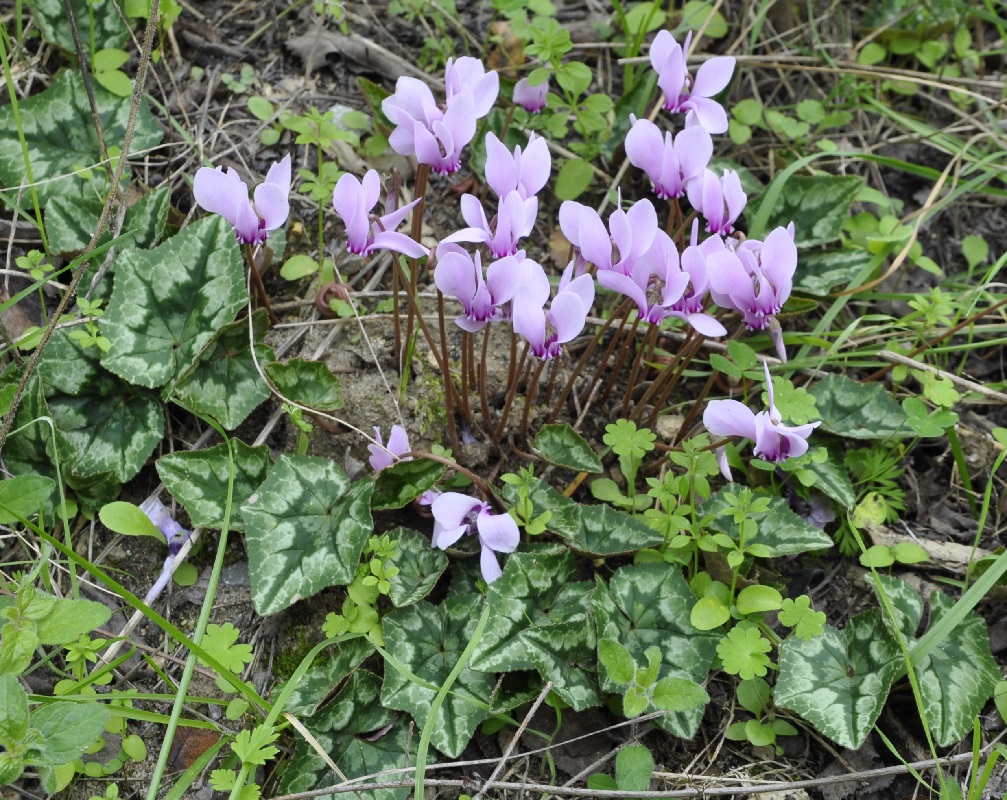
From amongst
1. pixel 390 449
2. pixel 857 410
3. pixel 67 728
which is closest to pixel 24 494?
pixel 67 728

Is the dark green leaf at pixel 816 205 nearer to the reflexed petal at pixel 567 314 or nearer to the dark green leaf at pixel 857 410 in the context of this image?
the dark green leaf at pixel 857 410

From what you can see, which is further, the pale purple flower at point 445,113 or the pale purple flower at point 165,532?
the pale purple flower at point 165,532

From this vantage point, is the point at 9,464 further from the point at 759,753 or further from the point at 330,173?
the point at 759,753

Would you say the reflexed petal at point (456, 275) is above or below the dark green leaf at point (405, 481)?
above

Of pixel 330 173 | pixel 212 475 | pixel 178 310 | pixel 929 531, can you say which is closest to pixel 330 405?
pixel 212 475

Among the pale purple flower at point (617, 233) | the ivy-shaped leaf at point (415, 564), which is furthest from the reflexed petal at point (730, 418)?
the ivy-shaped leaf at point (415, 564)

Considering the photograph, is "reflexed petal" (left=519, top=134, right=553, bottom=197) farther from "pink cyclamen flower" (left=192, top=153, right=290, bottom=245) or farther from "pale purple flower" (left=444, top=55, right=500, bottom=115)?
"pink cyclamen flower" (left=192, top=153, right=290, bottom=245)

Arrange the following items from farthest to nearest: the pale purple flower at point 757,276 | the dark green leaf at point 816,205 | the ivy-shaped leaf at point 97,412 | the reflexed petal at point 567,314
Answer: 1. the dark green leaf at point 816,205
2. the ivy-shaped leaf at point 97,412
3. the pale purple flower at point 757,276
4. the reflexed petal at point 567,314

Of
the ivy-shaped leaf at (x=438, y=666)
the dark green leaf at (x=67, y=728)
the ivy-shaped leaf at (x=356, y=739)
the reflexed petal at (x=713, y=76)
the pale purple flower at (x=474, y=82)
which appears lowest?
the ivy-shaped leaf at (x=356, y=739)

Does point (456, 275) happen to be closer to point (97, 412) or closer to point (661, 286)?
point (661, 286)
